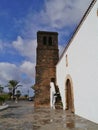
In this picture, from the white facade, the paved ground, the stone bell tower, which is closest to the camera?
the paved ground

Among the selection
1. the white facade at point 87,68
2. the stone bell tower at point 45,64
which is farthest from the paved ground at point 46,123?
the stone bell tower at point 45,64

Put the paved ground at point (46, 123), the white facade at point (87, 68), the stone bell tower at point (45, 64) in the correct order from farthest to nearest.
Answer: the stone bell tower at point (45, 64) → the white facade at point (87, 68) → the paved ground at point (46, 123)

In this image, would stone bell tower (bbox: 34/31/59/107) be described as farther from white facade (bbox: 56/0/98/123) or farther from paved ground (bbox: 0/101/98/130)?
paved ground (bbox: 0/101/98/130)

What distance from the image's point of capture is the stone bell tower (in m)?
21.3

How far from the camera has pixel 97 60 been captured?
7.92 metres

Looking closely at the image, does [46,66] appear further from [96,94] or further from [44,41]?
[96,94]

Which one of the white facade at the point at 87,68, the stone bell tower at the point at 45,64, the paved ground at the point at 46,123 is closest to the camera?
the paved ground at the point at 46,123

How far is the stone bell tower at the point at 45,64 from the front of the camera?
21.3 m

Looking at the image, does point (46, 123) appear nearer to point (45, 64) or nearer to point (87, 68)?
point (87, 68)

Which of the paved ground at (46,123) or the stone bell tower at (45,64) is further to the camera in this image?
the stone bell tower at (45,64)

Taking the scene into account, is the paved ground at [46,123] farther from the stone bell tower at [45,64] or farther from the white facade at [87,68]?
the stone bell tower at [45,64]

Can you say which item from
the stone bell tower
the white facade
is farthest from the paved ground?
the stone bell tower

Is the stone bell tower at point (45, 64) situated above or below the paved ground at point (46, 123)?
above

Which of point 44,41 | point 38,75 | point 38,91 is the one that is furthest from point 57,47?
point 38,91
